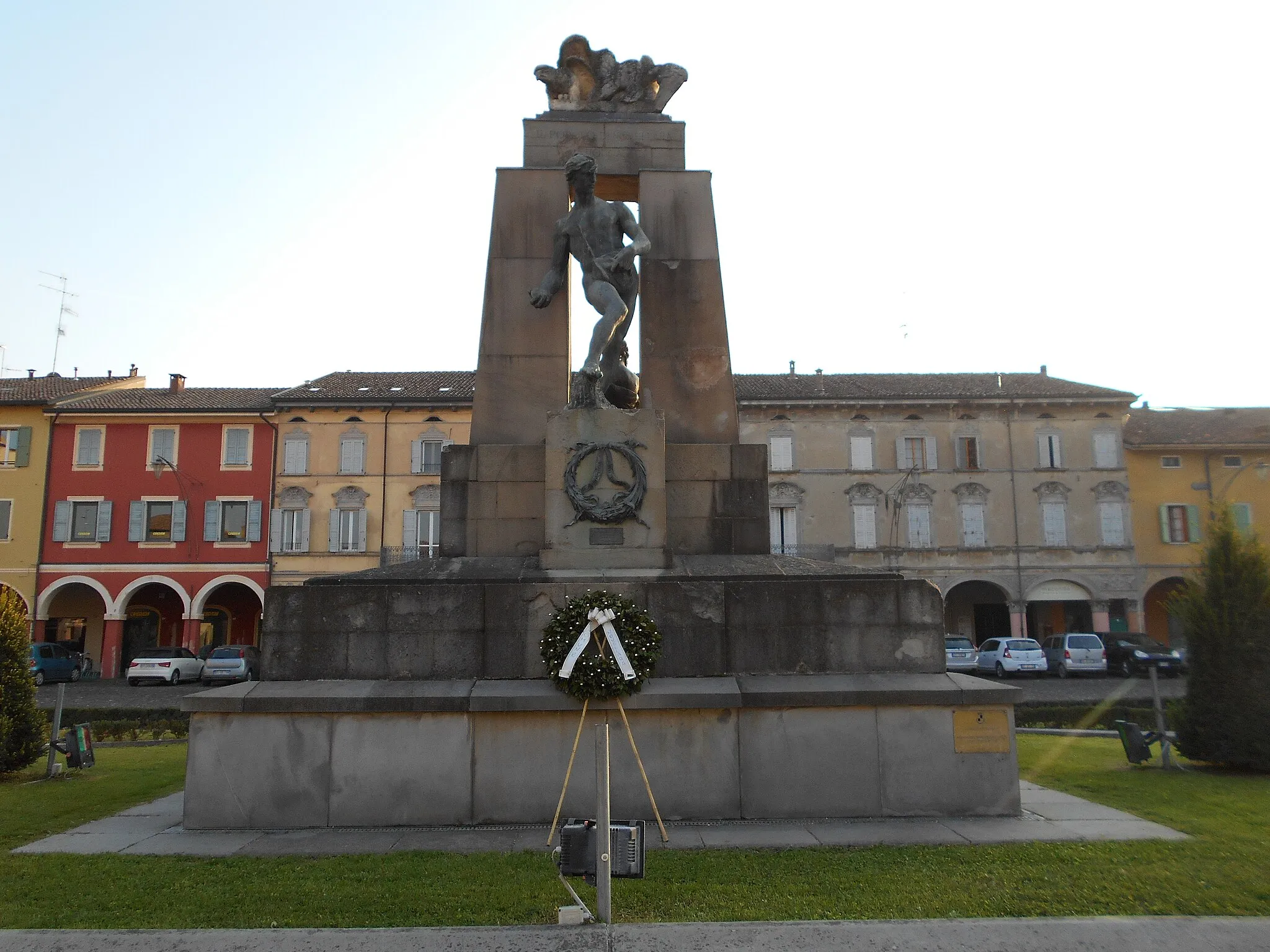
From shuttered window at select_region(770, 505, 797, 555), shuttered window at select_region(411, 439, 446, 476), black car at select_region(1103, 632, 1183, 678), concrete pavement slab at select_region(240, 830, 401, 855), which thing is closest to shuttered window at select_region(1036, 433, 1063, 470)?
shuttered window at select_region(770, 505, 797, 555)

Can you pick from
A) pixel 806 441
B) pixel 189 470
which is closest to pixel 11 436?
pixel 189 470

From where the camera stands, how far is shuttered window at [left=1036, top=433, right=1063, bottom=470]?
4050cm

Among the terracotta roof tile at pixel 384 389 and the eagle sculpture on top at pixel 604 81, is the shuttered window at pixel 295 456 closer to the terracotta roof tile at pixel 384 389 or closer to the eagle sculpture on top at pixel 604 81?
the terracotta roof tile at pixel 384 389

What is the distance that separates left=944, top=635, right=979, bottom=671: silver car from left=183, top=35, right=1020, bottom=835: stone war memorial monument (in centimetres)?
2237

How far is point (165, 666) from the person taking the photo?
31344 mm

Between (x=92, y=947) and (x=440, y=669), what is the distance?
12.1 feet

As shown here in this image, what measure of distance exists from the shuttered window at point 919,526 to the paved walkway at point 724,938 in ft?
117

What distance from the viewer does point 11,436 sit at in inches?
1566

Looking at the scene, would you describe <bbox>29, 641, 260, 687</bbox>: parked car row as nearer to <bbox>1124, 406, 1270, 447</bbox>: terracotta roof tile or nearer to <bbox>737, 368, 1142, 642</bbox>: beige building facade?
<bbox>737, 368, 1142, 642</bbox>: beige building facade

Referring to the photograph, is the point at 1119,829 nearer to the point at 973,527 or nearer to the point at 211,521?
the point at 973,527

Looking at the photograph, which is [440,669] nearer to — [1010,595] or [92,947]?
[92,947]

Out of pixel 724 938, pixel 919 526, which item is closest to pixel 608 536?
pixel 724 938

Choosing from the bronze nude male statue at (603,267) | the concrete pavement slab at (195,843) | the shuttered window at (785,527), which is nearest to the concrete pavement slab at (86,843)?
the concrete pavement slab at (195,843)

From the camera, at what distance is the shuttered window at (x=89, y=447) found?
3959 centimetres
